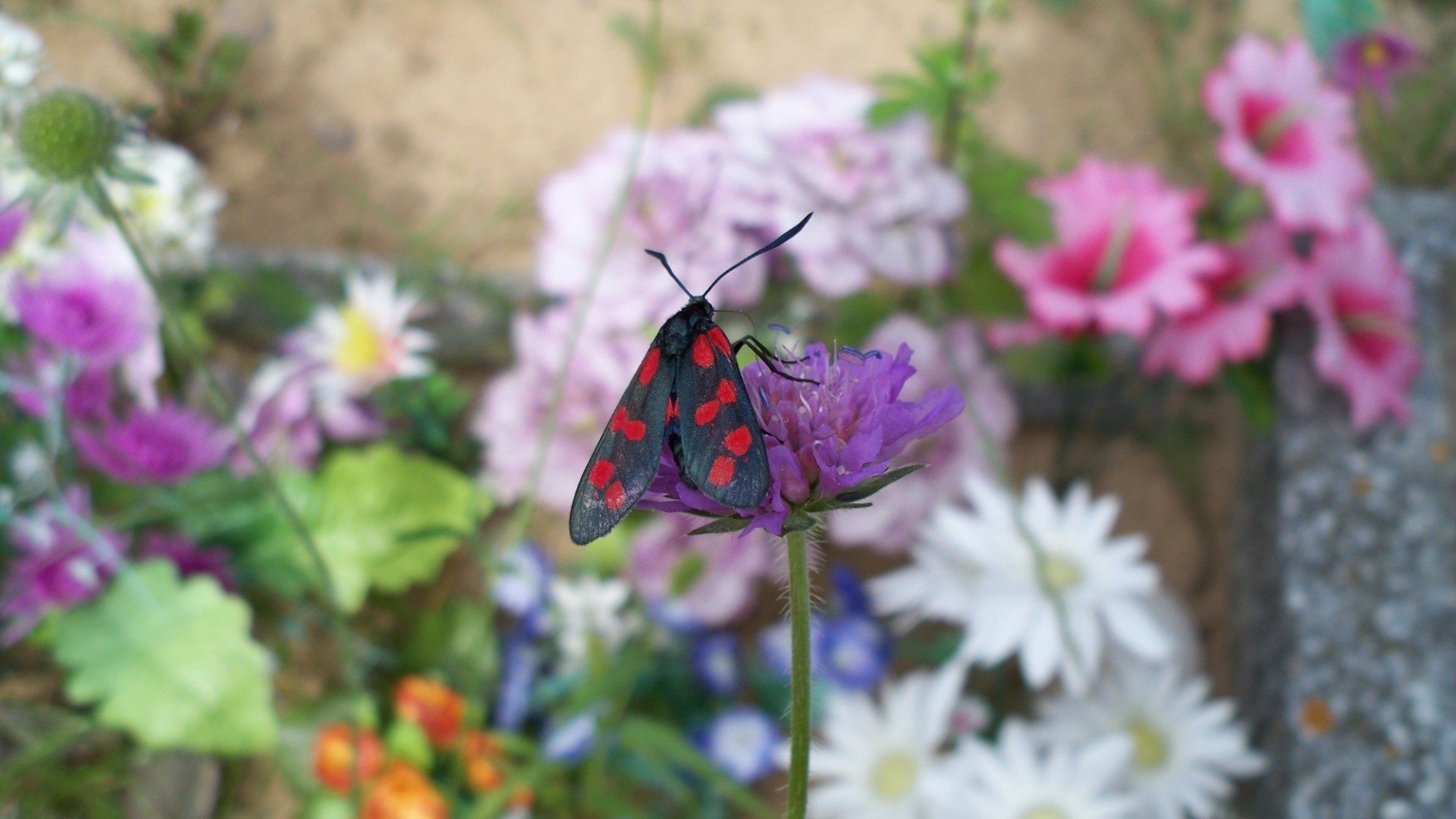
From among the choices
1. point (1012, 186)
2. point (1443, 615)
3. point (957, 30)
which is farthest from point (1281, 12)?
point (1443, 615)

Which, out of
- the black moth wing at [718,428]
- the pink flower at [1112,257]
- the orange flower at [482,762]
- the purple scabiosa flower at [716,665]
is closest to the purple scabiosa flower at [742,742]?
the purple scabiosa flower at [716,665]

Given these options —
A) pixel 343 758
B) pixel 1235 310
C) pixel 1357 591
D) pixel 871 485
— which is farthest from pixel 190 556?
A: pixel 1357 591

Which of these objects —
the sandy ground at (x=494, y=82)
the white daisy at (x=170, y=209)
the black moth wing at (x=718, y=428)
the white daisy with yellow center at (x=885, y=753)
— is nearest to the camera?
the black moth wing at (x=718, y=428)

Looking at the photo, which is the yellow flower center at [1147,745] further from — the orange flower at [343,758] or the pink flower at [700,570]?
the orange flower at [343,758]

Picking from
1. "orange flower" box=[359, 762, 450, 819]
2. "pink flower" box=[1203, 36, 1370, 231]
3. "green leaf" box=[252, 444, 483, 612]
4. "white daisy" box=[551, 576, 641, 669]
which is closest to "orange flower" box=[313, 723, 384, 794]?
"orange flower" box=[359, 762, 450, 819]

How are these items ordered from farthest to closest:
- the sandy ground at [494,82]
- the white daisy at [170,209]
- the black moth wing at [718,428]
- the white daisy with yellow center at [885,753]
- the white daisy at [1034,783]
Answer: the sandy ground at [494,82], the white daisy at [170,209], the white daisy with yellow center at [885,753], the white daisy at [1034,783], the black moth wing at [718,428]

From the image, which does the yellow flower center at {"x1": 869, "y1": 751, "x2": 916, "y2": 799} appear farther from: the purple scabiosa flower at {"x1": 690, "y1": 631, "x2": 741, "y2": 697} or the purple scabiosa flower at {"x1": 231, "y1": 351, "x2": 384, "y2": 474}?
the purple scabiosa flower at {"x1": 231, "y1": 351, "x2": 384, "y2": 474}

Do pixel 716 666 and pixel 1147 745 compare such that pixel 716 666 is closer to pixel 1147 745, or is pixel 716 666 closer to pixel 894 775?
pixel 894 775
